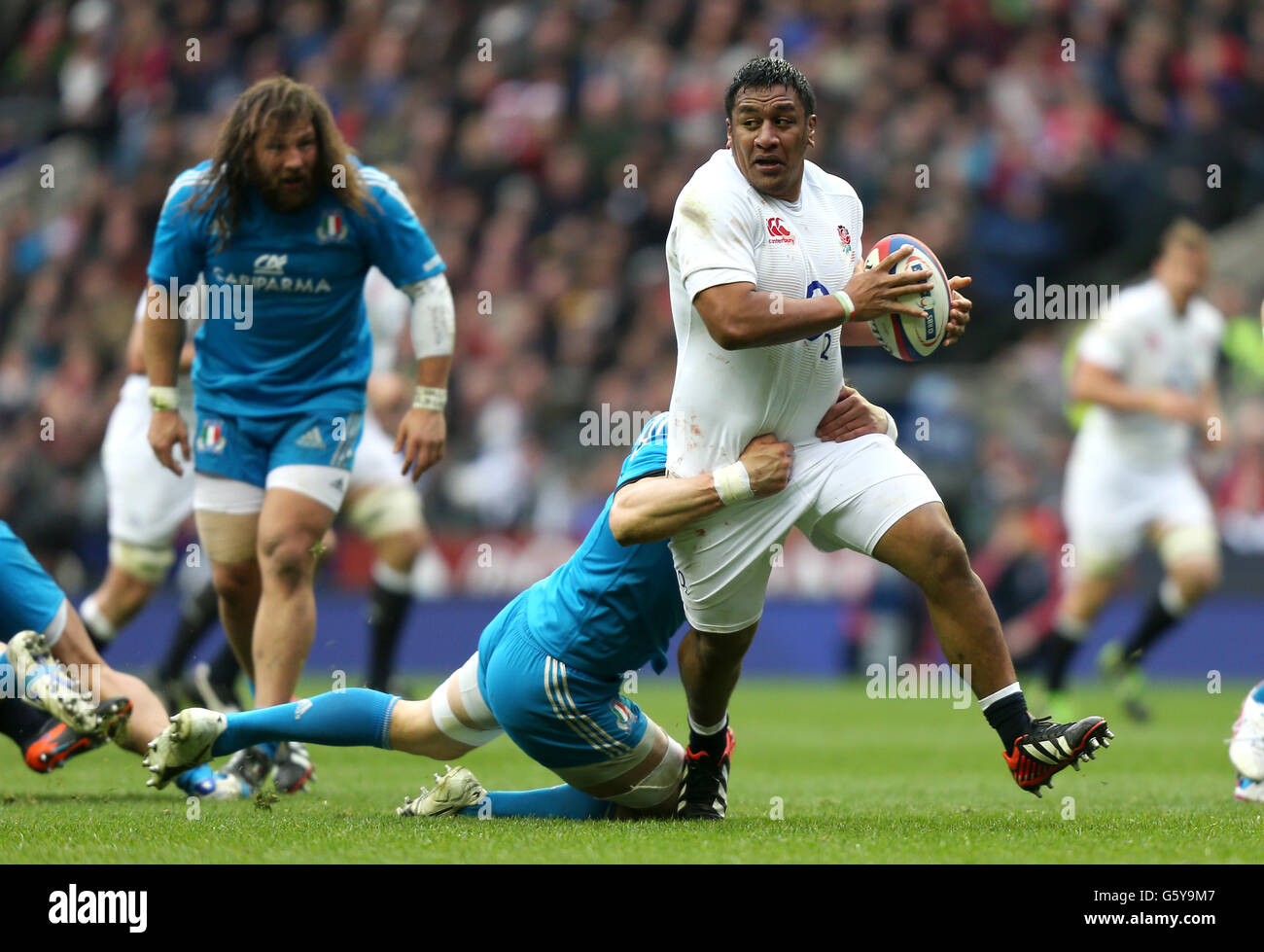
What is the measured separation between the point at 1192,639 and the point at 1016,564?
1.65 meters

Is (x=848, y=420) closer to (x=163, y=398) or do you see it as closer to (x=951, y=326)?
(x=951, y=326)

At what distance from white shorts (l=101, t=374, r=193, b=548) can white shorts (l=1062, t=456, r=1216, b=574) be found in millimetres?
5657

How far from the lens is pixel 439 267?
6.68 m

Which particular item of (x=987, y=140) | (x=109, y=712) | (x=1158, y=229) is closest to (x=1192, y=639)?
(x=1158, y=229)

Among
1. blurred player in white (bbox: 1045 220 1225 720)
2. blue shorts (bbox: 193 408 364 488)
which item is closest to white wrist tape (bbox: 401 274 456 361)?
blue shorts (bbox: 193 408 364 488)

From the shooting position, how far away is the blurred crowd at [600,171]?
14.8 m

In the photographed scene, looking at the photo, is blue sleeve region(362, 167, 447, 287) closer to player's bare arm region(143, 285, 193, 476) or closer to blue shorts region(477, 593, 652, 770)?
player's bare arm region(143, 285, 193, 476)

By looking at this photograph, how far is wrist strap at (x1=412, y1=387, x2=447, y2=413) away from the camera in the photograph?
21.5ft

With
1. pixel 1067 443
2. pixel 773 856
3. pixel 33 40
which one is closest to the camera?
pixel 773 856

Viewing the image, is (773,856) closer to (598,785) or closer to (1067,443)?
(598,785)

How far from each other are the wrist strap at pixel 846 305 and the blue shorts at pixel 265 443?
94.2 inches

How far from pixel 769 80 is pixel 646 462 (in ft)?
4.24

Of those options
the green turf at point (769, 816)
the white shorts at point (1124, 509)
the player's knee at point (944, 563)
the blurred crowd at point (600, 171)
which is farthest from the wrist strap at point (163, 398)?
the blurred crowd at point (600, 171)

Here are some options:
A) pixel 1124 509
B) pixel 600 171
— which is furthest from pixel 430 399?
pixel 600 171
